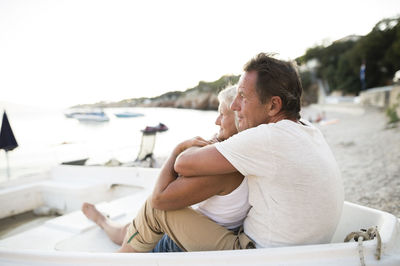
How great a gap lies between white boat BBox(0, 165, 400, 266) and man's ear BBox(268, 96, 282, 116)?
2.05 ft

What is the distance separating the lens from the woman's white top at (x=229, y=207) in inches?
56.7

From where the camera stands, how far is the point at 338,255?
1.20 meters

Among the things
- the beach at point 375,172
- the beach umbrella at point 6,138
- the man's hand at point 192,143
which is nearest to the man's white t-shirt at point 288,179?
the man's hand at point 192,143

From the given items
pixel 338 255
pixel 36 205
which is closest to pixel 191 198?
pixel 338 255

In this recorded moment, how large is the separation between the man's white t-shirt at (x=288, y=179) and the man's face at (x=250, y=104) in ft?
0.56

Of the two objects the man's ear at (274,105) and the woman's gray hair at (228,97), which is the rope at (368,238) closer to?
the man's ear at (274,105)

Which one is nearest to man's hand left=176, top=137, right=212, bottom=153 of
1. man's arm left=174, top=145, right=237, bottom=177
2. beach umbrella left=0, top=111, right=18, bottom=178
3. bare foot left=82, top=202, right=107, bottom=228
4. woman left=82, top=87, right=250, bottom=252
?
woman left=82, top=87, right=250, bottom=252

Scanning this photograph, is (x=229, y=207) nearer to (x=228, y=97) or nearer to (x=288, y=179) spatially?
(x=288, y=179)

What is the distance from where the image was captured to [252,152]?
1.15 metres

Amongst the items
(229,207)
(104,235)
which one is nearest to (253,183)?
(229,207)

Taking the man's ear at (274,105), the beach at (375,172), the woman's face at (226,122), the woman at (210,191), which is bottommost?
the beach at (375,172)

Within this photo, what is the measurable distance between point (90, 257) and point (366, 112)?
23.5 meters

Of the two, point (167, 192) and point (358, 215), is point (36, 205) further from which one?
point (358, 215)

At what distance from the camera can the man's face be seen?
4.43 feet
